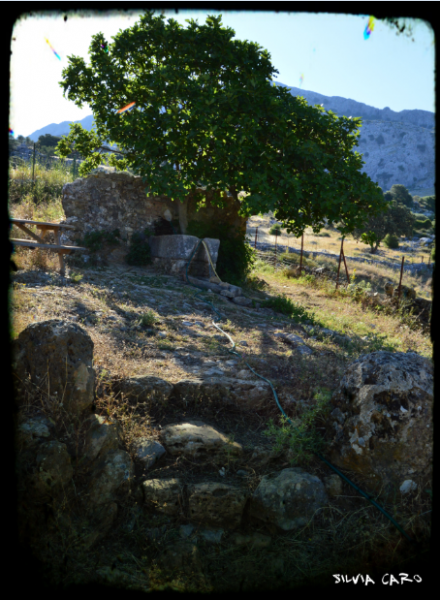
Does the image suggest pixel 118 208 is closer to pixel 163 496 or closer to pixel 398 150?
pixel 163 496

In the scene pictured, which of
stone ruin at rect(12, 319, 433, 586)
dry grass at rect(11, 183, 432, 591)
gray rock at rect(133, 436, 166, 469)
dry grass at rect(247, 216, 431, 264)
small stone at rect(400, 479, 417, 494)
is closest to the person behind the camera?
dry grass at rect(11, 183, 432, 591)

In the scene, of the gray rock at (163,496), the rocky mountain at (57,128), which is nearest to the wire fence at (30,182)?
the rocky mountain at (57,128)

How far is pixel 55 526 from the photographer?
7.90 ft

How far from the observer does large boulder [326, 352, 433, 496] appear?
2.80 m

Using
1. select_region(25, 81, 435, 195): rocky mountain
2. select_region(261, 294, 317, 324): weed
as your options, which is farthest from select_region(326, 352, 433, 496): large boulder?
select_region(25, 81, 435, 195): rocky mountain

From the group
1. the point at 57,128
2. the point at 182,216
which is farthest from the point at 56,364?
the point at 57,128

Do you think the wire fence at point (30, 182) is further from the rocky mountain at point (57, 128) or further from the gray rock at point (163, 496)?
the gray rock at point (163, 496)

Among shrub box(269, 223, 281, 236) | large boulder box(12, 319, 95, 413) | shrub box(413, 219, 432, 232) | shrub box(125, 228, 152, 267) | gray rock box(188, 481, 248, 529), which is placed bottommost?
gray rock box(188, 481, 248, 529)

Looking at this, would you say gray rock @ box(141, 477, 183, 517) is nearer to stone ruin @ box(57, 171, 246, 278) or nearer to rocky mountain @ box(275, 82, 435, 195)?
stone ruin @ box(57, 171, 246, 278)

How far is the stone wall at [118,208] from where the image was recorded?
33.2ft

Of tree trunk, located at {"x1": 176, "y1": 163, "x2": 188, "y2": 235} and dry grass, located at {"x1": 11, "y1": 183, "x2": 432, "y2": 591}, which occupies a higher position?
tree trunk, located at {"x1": 176, "y1": 163, "x2": 188, "y2": 235}

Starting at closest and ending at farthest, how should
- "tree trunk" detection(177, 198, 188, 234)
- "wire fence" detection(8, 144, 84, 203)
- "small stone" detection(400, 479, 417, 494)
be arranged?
"small stone" detection(400, 479, 417, 494) < "tree trunk" detection(177, 198, 188, 234) < "wire fence" detection(8, 144, 84, 203)

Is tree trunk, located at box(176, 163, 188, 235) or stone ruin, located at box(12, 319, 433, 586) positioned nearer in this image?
stone ruin, located at box(12, 319, 433, 586)

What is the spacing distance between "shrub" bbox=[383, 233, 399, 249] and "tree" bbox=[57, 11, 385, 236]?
87.9ft
